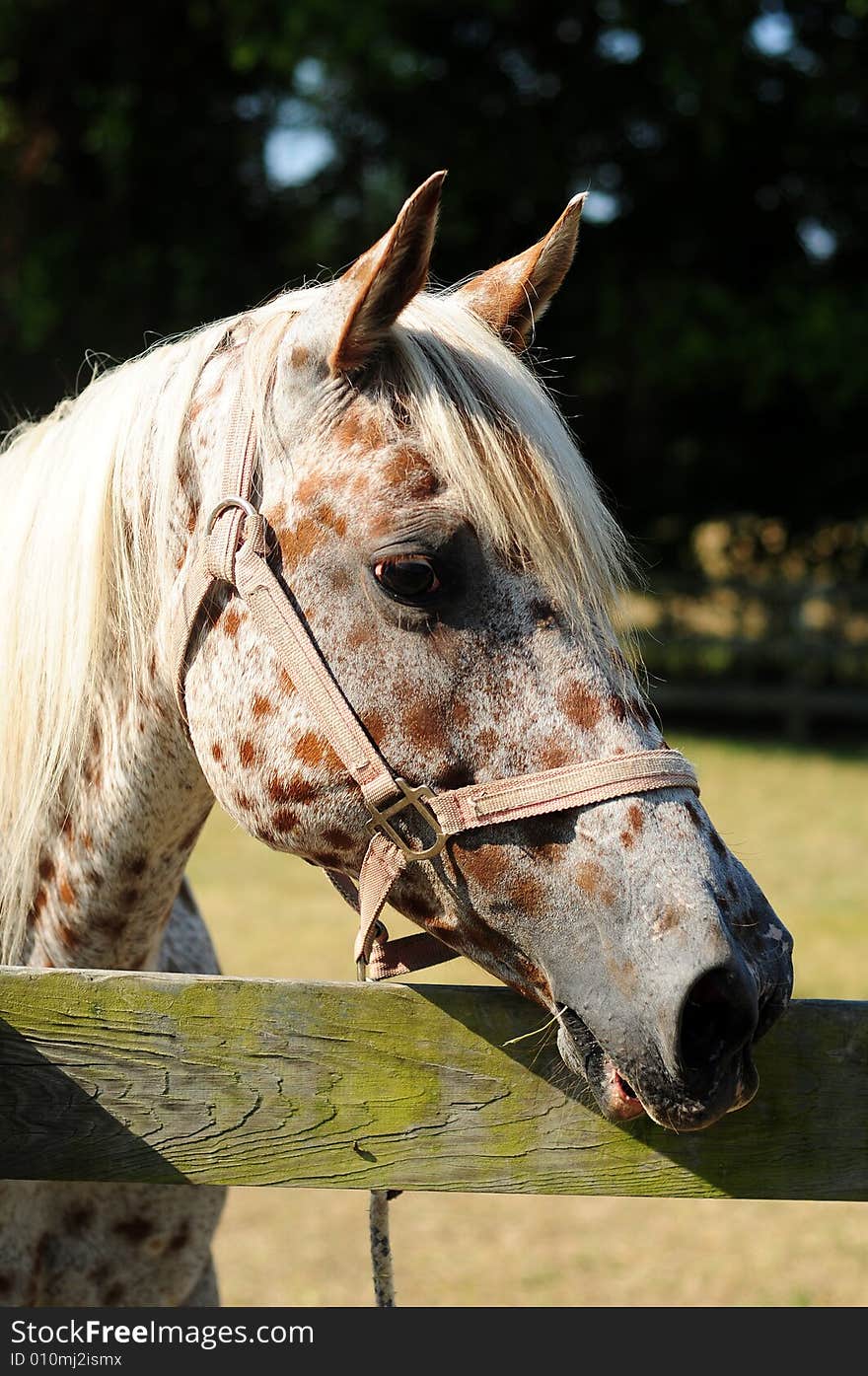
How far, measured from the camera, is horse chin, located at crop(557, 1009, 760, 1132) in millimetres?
1368

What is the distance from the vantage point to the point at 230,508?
1.67 meters

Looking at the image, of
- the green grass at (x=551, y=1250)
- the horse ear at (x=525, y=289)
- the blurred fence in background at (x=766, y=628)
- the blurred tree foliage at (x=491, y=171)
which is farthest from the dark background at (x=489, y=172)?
the horse ear at (x=525, y=289)

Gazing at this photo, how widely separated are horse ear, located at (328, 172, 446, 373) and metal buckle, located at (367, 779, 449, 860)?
613 millimetres

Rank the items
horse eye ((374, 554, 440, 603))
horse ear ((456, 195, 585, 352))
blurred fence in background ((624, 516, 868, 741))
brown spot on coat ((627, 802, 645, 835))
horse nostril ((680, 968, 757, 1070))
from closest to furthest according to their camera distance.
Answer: horse nostril ((680, 968, 757, 1070)) < brown spot on coat ((627, 802, 645, 835)) < horse eye ((374, 554, 440, 603)) < horse ear ((456, 195, 585, 352)) < blurred fence in background ((624, 516, 868, 741))

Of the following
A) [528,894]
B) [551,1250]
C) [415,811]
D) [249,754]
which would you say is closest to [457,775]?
[415,811]

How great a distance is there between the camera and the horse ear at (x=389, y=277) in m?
1.49

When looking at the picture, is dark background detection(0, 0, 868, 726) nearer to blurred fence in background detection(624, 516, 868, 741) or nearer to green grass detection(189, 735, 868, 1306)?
blurred fence in background detection(624, 516, 868, 741)

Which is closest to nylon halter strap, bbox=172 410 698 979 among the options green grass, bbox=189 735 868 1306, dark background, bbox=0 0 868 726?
green grass, bbox=189 735 868 1306

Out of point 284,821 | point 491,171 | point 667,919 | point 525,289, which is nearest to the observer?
point 667,919

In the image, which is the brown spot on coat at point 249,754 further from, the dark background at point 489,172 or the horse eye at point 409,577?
the dark background at point 489,172

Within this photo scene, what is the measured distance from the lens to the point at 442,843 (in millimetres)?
1482

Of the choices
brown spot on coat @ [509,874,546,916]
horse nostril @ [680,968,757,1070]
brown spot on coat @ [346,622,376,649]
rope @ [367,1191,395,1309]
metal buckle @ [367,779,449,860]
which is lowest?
rope @ [367,1191,395,1309]

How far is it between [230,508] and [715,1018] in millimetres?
945

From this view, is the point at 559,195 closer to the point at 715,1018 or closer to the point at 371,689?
the point at 371,689
